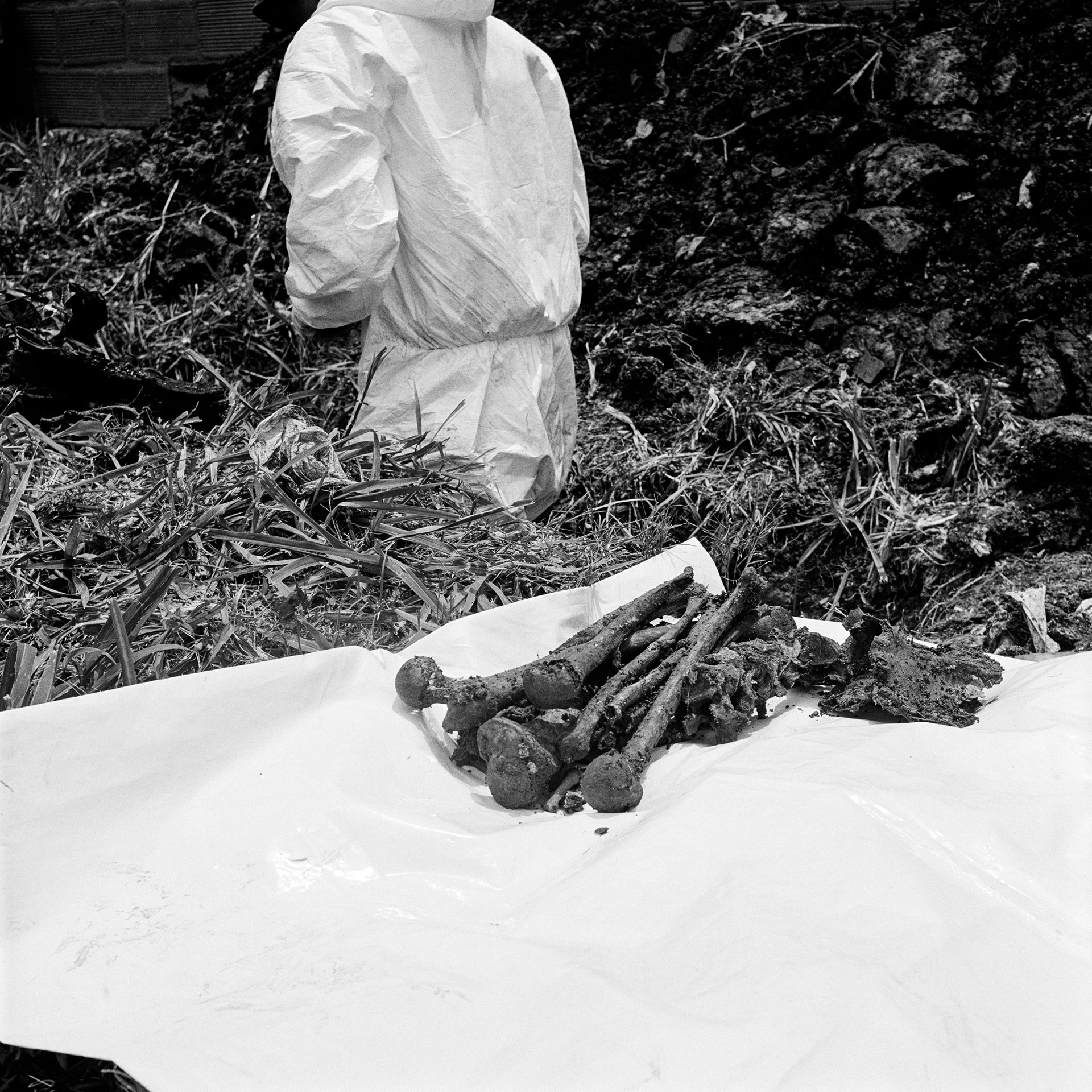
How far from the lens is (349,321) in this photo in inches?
109

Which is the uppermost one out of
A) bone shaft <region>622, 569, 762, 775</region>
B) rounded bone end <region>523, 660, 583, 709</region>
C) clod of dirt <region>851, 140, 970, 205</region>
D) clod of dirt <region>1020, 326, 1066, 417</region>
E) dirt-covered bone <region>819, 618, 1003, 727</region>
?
clod of dirt <region>851, 140, 970, 205</region>

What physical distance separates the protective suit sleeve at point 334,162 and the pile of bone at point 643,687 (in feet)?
3.68

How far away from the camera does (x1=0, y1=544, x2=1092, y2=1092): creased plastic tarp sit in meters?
1.05

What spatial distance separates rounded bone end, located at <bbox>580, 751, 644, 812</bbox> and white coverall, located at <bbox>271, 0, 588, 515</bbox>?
1.37 metres

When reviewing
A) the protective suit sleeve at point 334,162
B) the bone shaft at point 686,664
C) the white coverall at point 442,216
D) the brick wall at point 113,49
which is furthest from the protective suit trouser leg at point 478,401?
the brick wall at point 113,49

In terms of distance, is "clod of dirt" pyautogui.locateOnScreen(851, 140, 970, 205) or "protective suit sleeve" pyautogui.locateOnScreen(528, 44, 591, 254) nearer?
"protective suit sleeve" pyautogui.locateOnScreen(528, 44, 591, 254)

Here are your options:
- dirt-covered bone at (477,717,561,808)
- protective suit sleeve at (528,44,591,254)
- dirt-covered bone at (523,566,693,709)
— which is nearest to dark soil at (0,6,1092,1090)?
protective suit sleeve at (528,44,591,254)

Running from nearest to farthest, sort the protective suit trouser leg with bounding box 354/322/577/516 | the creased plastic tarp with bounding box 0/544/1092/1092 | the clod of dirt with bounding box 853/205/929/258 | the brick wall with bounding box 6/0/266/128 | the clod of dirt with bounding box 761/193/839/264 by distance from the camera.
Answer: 1. the creased plastic tarp with bounding box 0/544/1092/1092
2. the protective suit trouser leg with bounding box 354/322/577/516
3. the clod of dirt with bounding box 853/205/929/258
4. the clod of dirt with bounding box 761/193/839/264
5. the brick wall with bounding box 6/0/266/128

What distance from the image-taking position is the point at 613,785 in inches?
60.6

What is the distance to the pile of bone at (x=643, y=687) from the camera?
1.59 m

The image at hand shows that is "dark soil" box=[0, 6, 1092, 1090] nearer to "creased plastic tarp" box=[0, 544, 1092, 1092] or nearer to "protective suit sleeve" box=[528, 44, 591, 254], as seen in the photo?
"protective suit sleeve" box=[528, 44, 591, 254]

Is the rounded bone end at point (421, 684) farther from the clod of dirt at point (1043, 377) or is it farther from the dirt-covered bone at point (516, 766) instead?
the clod of dirt at point (1043, 377)

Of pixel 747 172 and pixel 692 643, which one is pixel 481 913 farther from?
pixel 747 172

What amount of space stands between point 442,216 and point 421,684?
1.42 meters
